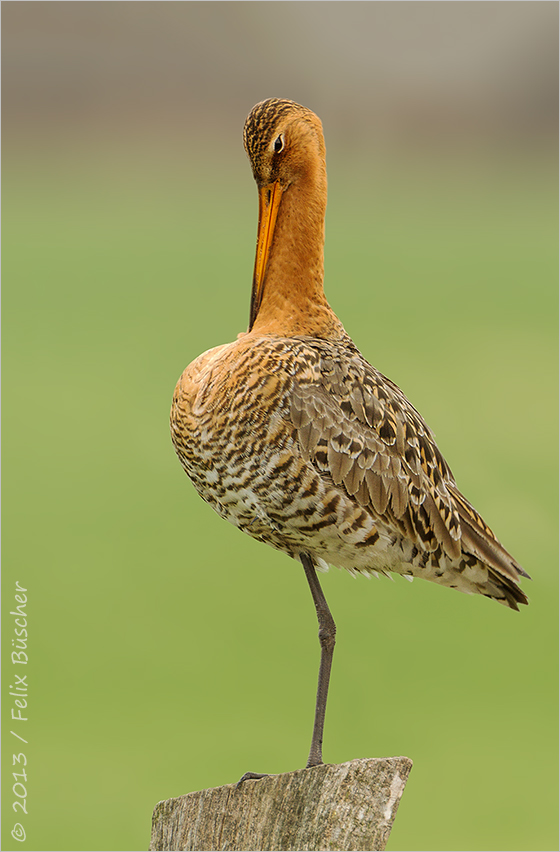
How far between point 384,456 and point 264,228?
1025 mm

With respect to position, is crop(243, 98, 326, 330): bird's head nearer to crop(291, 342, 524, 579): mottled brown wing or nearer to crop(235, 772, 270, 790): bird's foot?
crop(291, 342, 524, 579): mottled brown wing

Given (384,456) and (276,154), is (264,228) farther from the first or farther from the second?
(384,456)

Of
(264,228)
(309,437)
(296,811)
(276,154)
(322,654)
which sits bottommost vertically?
(296,811)

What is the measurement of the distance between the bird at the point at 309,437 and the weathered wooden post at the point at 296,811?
49 centimetres

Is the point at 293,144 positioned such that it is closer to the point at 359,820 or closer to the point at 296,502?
the point at 296,502

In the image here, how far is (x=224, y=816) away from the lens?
3.29m

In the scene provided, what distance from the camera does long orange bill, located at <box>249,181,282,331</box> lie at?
A: 368 centimetres

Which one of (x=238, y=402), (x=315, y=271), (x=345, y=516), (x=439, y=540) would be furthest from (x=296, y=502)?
(x=315, y=271)

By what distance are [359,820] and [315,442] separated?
51.1 inches

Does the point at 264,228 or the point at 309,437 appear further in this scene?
the point at 264,228

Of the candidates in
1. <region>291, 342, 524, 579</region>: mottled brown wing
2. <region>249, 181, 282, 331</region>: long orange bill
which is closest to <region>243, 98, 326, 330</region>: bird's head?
<region>249, 181, 282, 331</region>: long orange bill

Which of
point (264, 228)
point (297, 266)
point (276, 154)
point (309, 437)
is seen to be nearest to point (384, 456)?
point (309, 437)

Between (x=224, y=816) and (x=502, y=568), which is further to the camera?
(x=502, y=568)

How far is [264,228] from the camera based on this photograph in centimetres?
371
